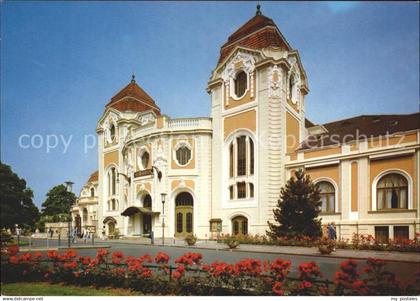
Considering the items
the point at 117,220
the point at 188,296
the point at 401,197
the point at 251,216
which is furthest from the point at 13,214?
the point at 117,220

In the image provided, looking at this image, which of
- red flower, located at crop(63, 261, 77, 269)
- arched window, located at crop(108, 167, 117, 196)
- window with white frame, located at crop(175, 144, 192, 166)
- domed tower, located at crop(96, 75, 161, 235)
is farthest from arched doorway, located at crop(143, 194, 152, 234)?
red flower, located at crop(63, 261, 77, 269)

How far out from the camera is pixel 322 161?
2098 centimetres

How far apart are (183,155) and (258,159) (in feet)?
22.0

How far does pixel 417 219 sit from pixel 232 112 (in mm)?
13264

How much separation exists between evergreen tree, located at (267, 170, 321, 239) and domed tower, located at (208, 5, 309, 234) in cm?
368

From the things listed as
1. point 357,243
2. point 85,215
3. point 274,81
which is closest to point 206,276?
point 357,243

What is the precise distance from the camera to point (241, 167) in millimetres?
23797

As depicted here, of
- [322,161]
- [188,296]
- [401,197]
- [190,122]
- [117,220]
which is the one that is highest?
[190,122]

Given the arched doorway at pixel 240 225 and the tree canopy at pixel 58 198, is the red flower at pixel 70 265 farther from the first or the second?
the arched doorway at pixel 240 225

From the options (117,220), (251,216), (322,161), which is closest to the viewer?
(322,161)

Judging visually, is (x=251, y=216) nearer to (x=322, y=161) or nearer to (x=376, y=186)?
(x=322, y=161)

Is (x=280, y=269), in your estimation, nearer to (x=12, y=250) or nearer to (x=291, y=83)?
(x=12, y=250)

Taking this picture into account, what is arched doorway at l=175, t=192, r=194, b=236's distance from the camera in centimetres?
2569

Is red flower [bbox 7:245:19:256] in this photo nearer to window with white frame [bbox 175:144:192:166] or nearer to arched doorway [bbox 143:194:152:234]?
window with white frame [bbox 175:144:192:166]
